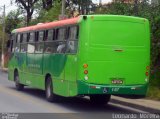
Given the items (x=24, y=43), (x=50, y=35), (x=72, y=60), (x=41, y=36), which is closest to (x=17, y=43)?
(x=24, y=43)

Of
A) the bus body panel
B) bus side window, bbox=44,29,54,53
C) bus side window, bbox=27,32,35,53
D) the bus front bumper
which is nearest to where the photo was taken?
the bus front bumper

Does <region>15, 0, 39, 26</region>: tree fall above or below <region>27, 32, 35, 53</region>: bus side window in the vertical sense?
above

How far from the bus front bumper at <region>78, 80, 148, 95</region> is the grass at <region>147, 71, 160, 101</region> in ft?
8.57

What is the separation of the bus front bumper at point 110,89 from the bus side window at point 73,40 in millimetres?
1261

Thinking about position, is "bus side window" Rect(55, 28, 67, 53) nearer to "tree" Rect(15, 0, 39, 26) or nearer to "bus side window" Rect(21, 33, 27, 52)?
"bus side window" Rect(21, 33, 27, 52)

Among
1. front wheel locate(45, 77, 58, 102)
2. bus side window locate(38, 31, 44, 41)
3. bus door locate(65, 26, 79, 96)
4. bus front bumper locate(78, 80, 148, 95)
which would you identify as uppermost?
bus side window locate(38, 31, 44, 41)

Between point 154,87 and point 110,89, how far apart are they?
4968mm

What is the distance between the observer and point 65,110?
50.1 feet

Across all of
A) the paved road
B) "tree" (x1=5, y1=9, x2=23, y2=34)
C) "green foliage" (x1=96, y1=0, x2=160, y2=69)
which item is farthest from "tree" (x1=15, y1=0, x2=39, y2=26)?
the paved road

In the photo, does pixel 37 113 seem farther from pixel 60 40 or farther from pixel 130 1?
pixel 130 1

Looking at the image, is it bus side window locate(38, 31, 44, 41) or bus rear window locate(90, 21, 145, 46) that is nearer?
bus rear window locate(90, 21, 145, 46)

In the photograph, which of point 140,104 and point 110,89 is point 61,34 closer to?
point 110,89

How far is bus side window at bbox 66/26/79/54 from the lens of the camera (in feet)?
50.8

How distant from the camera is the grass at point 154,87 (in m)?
18.2
